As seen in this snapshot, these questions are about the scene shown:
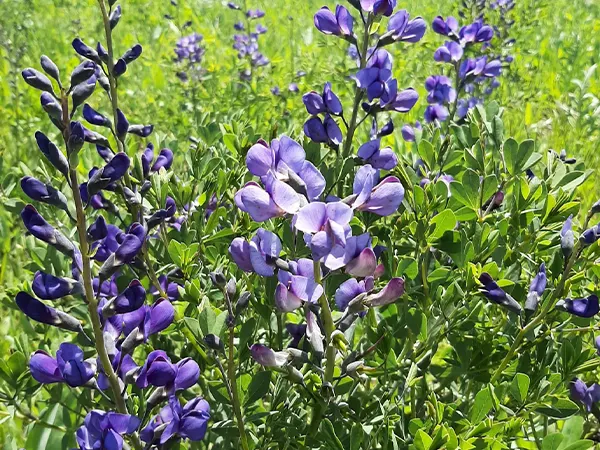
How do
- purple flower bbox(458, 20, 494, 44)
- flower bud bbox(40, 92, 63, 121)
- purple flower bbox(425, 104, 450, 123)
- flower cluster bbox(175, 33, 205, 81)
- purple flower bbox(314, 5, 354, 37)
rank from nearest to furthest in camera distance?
flower bud bbox(40, 92, 63, 121)
purple flower bbox(314, 5, 354, 37)
purple flower bbox(425, 104, 450, 123)
purple flower bbox(458, 20, 494, 44)
flower cluster bbox(175, 33, 205, 81)

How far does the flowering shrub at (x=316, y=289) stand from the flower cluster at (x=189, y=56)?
205 centimetres

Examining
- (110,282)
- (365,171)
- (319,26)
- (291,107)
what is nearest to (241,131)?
(319,26)

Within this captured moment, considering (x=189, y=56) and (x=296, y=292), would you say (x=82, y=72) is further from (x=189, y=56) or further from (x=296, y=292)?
(x=189, y=56)

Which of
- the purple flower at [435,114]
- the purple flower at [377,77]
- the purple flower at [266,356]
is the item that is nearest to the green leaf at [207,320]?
the purple flower at [266,356]

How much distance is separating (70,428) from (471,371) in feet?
2.75

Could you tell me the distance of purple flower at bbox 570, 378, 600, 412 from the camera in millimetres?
1226

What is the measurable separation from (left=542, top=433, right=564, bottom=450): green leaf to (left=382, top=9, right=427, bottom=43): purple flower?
92 cm

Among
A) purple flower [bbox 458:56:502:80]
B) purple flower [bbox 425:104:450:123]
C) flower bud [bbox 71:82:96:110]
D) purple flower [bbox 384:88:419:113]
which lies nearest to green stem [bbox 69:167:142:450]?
flower bud [bbox 71:82:96:110]

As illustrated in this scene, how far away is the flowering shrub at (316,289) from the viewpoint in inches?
36.9

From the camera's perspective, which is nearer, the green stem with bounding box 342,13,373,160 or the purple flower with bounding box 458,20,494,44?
the green stem with bounding box 342,13,373,160

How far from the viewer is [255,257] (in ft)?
3.21

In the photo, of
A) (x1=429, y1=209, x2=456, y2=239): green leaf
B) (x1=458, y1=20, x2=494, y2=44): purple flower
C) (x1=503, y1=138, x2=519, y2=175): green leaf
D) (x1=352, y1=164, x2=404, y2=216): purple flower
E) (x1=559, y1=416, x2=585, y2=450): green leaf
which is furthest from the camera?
(x1=458, y1=20, x2=494, y2=44): purple flower

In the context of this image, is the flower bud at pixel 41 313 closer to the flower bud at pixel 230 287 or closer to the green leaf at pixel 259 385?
the flower bud at pixel 230 287

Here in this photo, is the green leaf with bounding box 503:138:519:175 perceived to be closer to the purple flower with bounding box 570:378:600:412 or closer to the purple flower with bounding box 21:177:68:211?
the purple flower with bounding box 570:378:600:412
